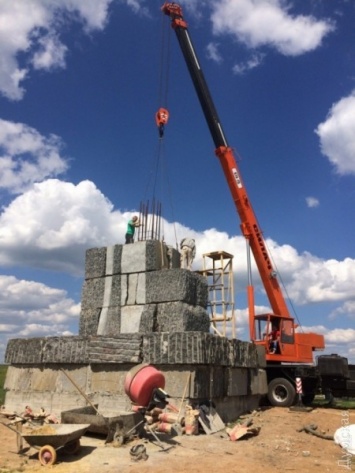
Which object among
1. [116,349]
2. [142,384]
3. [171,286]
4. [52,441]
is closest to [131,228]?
[171,286]

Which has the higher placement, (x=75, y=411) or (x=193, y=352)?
(x=193, y=352)

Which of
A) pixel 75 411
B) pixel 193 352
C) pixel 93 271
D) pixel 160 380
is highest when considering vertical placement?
pixel 93 271

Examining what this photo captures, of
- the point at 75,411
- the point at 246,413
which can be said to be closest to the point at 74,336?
the point at 75,411

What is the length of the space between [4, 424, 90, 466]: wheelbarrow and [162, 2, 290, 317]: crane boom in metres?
9.66

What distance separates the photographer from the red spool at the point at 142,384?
6.72 m

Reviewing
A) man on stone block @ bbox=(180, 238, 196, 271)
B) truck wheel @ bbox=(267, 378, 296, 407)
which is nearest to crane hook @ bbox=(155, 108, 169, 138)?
man on stone block @ bbox=(180, 238, 196, 271)

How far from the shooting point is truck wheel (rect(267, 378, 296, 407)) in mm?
12594

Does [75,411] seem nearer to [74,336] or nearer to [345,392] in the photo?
[74,336]

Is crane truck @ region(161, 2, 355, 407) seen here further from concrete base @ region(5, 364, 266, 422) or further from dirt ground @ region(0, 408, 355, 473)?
dirt ground @ region(0, 408, 355, 473)

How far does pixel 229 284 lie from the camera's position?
553 inches

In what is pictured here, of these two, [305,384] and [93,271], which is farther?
[305,384]

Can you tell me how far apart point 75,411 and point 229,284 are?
7.80 metres

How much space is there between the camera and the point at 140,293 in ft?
29.6

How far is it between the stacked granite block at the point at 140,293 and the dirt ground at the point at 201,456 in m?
2.24
